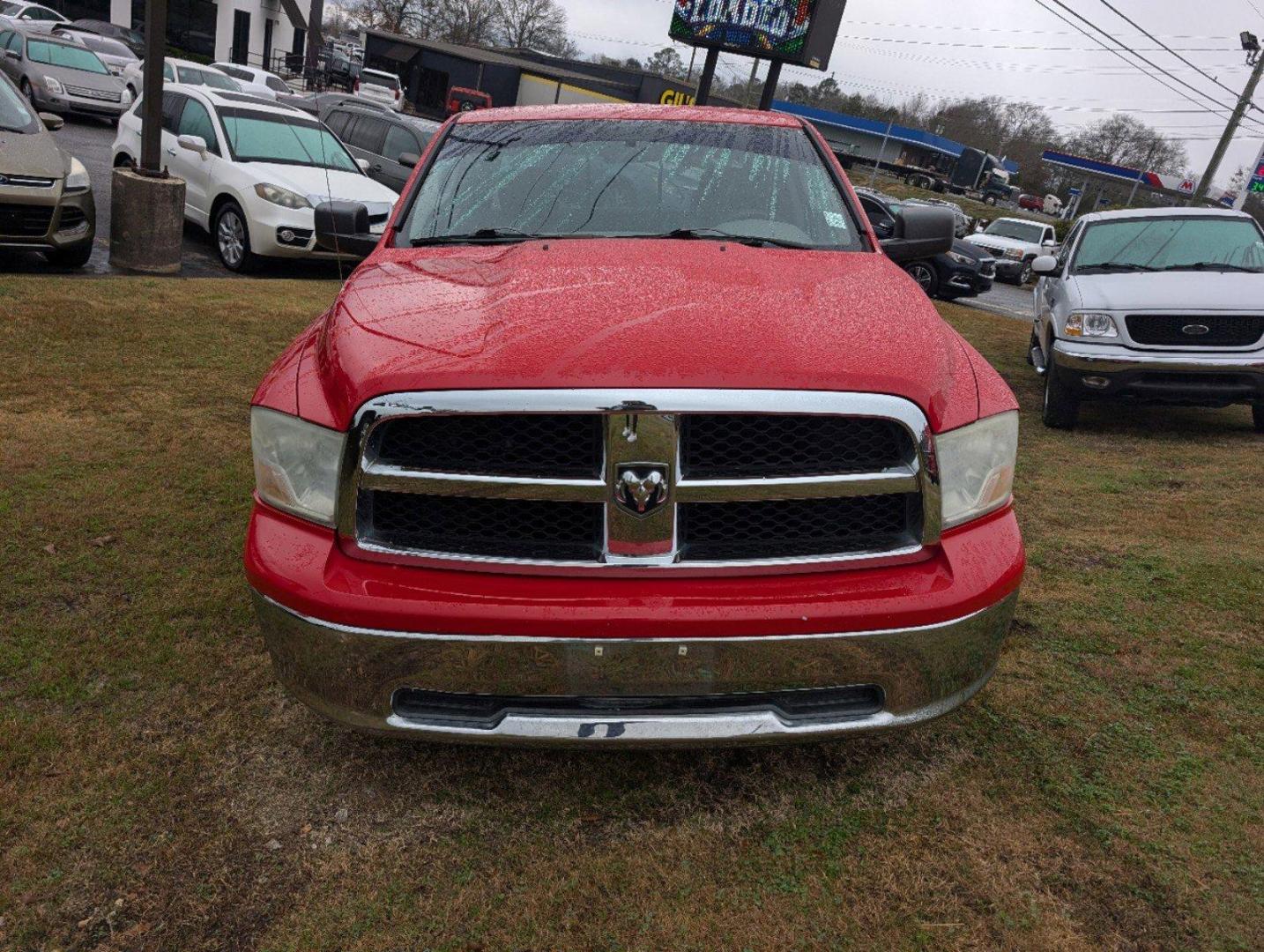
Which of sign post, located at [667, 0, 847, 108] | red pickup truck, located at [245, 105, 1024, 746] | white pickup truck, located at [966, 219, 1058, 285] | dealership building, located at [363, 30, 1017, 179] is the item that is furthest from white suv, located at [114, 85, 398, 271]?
dealership building, located at [363, 30, 1017, 179]

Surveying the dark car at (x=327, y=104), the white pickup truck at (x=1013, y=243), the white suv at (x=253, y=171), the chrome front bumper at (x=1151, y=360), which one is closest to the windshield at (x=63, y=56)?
the dark car at (x=327, y=104)

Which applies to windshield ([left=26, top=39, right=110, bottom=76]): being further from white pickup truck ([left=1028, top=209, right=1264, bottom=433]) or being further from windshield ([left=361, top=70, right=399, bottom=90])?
white pickup truck ([left=1028, top=209, right=1264, bottom=433])

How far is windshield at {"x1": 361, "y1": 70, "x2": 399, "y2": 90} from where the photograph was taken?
36.5 m

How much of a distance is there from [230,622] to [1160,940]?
2.86 meters

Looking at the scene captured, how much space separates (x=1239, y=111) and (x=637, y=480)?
108 ft

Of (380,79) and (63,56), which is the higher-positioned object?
(380,79)

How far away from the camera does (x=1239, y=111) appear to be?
26.9 m

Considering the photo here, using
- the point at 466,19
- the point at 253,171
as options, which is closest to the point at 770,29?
the point at 253,171

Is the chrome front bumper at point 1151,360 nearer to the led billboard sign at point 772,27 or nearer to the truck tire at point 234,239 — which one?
the truck tire at point 234,239

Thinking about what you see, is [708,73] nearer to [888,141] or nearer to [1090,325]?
[1090,325]

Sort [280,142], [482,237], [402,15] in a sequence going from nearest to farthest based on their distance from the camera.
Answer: [482,237] < [280,142] < [402,15]

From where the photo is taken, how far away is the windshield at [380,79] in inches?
1438

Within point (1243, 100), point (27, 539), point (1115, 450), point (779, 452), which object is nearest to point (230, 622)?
point (27, 539)

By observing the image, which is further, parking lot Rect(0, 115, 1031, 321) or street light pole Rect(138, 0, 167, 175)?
parking lot Rect(0, 115, 1031, 321)
